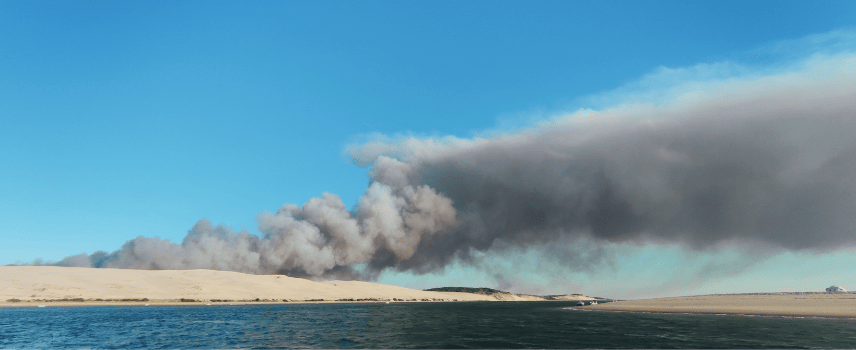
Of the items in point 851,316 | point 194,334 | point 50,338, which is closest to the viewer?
point 50,338

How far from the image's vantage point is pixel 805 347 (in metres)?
43.9

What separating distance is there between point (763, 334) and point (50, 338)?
290ft

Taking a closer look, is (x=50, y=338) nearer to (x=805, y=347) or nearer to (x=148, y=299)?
(x=805, y=347)

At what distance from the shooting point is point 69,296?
175 meters

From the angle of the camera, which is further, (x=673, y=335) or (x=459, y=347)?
(x=673, y=335)

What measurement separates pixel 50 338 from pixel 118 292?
164 m

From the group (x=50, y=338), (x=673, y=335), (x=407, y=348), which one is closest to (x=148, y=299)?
(x=50, y=338)

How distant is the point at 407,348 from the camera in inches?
1772

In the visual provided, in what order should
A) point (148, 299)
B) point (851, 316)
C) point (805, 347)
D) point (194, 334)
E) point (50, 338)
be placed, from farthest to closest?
1. point (148, 299)
2. point (851, 316)
3. point (194, 334)
4. point (50, 338)
5. point (805, 347)

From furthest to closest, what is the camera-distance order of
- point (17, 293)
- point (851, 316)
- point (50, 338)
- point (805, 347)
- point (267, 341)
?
point (17, 293)
point (851, 316)
point (50, 338)
point (267, 341)
point (805, 347)

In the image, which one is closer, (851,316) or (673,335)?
(673,335)

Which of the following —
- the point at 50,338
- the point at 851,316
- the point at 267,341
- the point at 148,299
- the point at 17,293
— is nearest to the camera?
the point at 267,341

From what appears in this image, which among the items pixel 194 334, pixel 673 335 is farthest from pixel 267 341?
pixel 673 335

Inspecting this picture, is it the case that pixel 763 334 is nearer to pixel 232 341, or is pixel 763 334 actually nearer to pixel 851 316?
pixel 851 316
